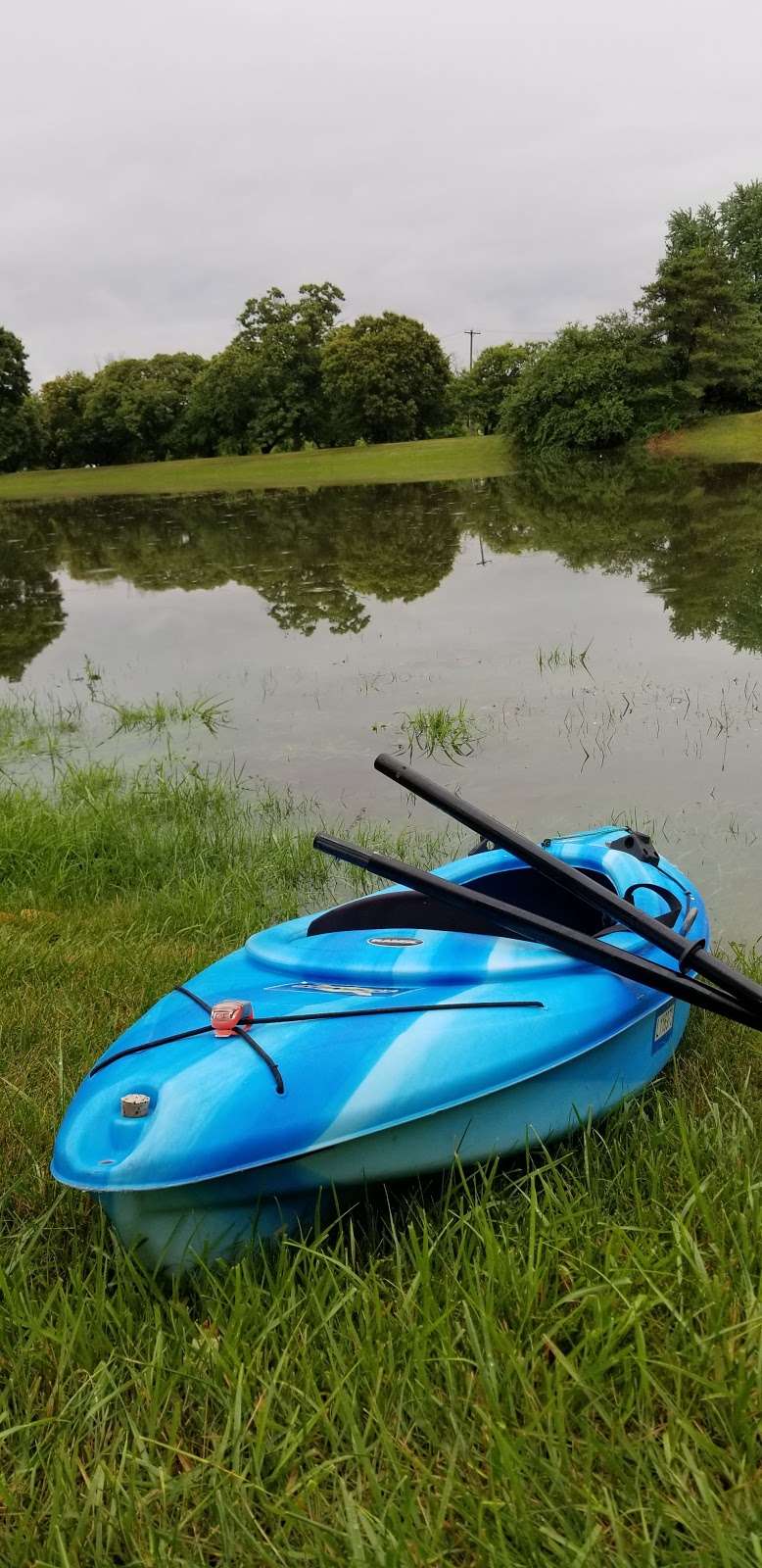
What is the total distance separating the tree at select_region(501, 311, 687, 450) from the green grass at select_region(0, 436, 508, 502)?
1798 mm

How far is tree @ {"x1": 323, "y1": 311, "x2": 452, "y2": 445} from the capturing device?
45688mm

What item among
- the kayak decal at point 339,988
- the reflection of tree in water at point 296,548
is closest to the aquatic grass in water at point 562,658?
the reflection of tree in water at point 296,548

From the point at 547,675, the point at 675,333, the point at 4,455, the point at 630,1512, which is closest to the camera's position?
the point at 630,1512

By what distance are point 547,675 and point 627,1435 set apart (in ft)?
21.2

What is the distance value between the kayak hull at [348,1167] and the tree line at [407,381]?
105 ft

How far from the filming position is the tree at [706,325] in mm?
32281

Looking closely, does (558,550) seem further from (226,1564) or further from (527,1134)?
(226,1564)

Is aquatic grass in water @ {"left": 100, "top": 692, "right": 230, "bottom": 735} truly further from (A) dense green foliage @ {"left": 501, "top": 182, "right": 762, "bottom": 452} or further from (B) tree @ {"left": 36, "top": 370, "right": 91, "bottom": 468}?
(B) tree @ {"left": 36, "top": 370, "right": 91, "bottom": 468}

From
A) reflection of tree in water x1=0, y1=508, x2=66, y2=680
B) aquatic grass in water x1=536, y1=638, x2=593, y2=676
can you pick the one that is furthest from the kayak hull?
reflection of tree in water x1=0, y1=508, x2=66, y2=680

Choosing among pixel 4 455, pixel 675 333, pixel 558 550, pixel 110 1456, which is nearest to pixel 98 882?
pixel 110 1456

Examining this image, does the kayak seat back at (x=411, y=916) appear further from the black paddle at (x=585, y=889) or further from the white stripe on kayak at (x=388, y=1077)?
the white stripe on kayak at (x=388, y=1077)

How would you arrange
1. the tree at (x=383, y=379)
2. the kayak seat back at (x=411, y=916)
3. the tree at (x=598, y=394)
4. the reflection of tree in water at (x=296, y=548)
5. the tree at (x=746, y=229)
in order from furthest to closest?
1. the tree at (x=383, y=379)
2. the tree at (x=746, y=229)
3. the tree at (x=598, y=394)
4. the reflection of tree in water at (x=296, y=548)
5. the kayak seat back at (x=411, y=916)

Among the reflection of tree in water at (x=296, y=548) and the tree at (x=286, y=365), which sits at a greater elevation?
the tree at (x=286, y=365)

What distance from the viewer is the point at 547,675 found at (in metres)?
7.80
